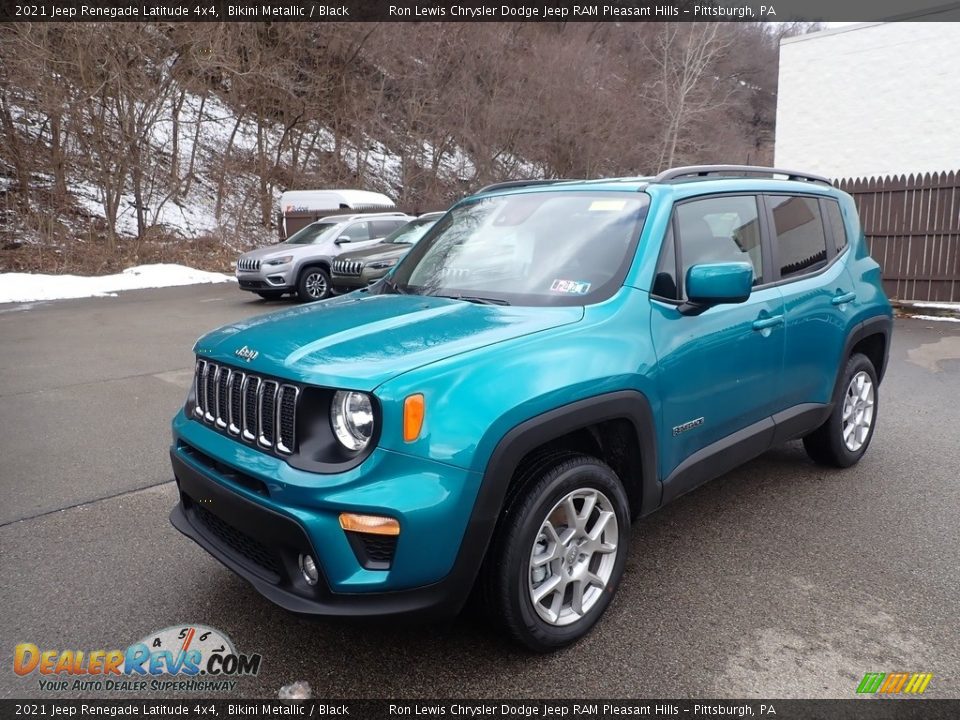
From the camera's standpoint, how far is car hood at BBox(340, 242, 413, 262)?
11.7 m

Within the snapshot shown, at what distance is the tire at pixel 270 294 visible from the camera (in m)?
13.2

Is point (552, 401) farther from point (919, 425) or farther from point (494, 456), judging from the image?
point (919, 425)

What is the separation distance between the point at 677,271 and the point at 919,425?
3.58m

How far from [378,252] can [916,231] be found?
8.95 m

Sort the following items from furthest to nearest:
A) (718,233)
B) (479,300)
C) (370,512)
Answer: (718,233)
(479,300)
(370,512)

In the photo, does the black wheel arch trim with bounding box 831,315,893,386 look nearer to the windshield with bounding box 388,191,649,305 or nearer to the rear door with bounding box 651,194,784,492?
the rear door with bounding box 651,194,784,492

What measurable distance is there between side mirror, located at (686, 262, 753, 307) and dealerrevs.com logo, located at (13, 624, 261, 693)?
2351 millimetres

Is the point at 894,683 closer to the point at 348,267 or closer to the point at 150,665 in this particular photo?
the point at 150,665

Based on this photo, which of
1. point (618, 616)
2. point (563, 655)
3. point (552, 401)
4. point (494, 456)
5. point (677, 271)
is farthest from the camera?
point (677, 271)

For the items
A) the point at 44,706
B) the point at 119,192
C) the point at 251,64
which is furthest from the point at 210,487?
the point at 251,64

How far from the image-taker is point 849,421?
4594 millimetres

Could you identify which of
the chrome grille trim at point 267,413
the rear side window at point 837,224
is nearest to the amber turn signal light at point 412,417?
the chrome grille trim at point 267,413

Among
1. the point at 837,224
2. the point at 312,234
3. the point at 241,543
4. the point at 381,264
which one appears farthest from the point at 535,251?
the point at 312,234

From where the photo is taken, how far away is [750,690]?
8.30 ft
